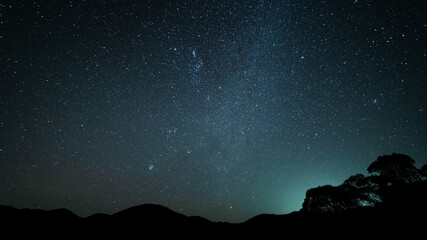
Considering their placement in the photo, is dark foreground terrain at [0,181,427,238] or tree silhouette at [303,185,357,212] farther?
tree silhouette at [303,185,357,212]

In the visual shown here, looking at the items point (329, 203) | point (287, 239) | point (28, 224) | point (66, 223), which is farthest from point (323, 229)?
point (28, 224)

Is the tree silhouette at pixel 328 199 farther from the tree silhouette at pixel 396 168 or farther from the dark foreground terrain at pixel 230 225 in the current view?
the dark foreground terrain at pixel 230 225

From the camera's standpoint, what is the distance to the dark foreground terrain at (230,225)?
37.7 ft

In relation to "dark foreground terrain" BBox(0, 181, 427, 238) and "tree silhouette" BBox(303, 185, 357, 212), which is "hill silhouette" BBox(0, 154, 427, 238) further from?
"tree silhouette" BBox(303, 185, 357, 212)

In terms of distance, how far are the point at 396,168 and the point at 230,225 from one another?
61.0 feet

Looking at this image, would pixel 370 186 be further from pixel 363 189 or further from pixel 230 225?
pixel 230 225

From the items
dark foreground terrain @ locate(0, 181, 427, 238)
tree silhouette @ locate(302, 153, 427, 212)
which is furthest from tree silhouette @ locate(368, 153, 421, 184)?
dark foreground terrain @ locate(0, 181, 427, 238)

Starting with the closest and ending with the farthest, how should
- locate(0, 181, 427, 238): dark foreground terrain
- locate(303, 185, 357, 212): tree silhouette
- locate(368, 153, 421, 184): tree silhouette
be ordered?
locate(0, 181, 427, 238): dark foreground terrain, locate(368, 153, 421, 184): tree silhouette, locate(303, 185, 357, 212): tree silhouette

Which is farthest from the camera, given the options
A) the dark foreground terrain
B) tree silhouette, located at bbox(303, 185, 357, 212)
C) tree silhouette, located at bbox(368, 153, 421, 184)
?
tree silhouette, located at bbox(303, 185, 357, 212)

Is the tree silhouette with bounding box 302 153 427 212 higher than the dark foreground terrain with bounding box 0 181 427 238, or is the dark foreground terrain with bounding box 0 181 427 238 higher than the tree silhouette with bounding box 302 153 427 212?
the tree silhouette with bounding box 302 153 427 212

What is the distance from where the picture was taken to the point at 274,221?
17.2 metres

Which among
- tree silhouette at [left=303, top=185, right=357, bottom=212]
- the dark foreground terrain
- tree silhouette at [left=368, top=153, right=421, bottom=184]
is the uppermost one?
tree silhouette at [left=368, top=153, right=421, bottom=184]

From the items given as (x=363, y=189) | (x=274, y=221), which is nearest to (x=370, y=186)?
(x=363, y=189)

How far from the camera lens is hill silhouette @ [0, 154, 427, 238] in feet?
38.3
